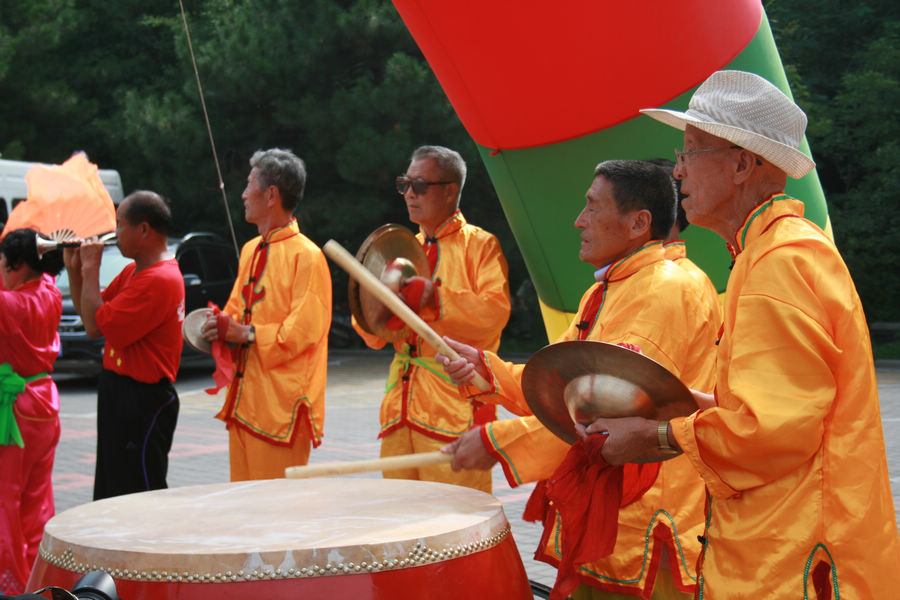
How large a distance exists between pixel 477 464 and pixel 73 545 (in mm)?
1021

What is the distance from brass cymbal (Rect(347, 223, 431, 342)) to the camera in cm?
392

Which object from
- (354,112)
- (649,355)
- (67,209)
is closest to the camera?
(649,355)

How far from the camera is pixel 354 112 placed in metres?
14.5

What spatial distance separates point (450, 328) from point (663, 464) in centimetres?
148

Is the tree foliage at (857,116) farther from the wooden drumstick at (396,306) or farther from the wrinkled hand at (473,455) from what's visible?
the wrinkled hand at (473,455)

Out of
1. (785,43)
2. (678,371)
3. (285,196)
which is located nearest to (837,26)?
(785,43)

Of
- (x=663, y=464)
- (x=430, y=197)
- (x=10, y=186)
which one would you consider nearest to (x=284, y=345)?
(x=430, y=197)

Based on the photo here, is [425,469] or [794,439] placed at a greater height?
[794,439]

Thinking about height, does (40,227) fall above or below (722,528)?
above

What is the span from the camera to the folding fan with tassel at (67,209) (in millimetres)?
4551

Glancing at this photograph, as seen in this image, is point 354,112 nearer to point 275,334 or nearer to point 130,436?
point 275,334

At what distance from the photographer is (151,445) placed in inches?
173

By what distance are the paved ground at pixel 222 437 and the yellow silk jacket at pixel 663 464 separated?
204 cm

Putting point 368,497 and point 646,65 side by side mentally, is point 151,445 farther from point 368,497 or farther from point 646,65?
point 646,65
